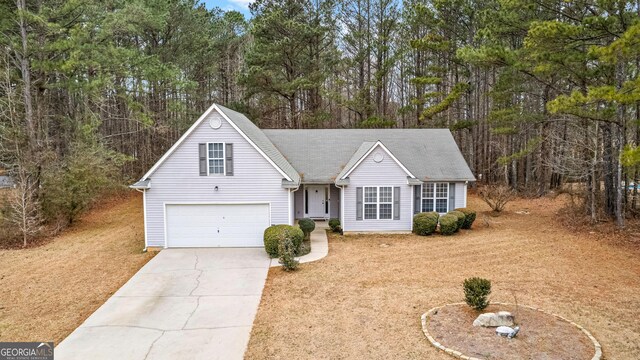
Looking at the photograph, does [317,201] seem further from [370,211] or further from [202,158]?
[202,158]

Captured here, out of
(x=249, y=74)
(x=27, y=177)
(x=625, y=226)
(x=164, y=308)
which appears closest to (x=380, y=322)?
(x=164, y=308)

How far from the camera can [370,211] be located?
56.6 feet

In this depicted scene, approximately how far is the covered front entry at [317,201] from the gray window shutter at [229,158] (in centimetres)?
558

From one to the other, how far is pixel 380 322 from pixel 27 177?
16.6 metres

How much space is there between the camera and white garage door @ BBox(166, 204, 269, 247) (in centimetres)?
1532

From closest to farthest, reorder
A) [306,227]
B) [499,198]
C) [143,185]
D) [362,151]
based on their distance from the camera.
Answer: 1. [143,185]
2. [306,227]
3. [362,151]
4. [499,198]

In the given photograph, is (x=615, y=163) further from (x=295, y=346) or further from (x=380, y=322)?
(x=295, y=346)

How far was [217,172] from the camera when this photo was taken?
15.2 metres

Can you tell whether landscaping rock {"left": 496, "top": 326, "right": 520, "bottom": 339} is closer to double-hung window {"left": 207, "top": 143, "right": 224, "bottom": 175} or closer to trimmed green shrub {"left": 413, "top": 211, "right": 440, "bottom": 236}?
trimmed green shrub {"left": 413, "top": 211, "right": 440, "bottom": 236}

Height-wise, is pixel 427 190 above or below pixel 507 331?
above

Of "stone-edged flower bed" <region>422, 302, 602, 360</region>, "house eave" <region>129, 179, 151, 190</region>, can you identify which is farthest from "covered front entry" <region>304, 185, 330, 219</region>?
"stone-edged flower bed" <region>422, 302, 602, 360</region>

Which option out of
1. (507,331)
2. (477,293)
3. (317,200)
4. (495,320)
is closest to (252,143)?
(317,200)

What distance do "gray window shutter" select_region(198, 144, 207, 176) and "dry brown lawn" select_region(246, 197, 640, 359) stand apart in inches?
209

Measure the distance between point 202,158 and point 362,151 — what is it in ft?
27.6
